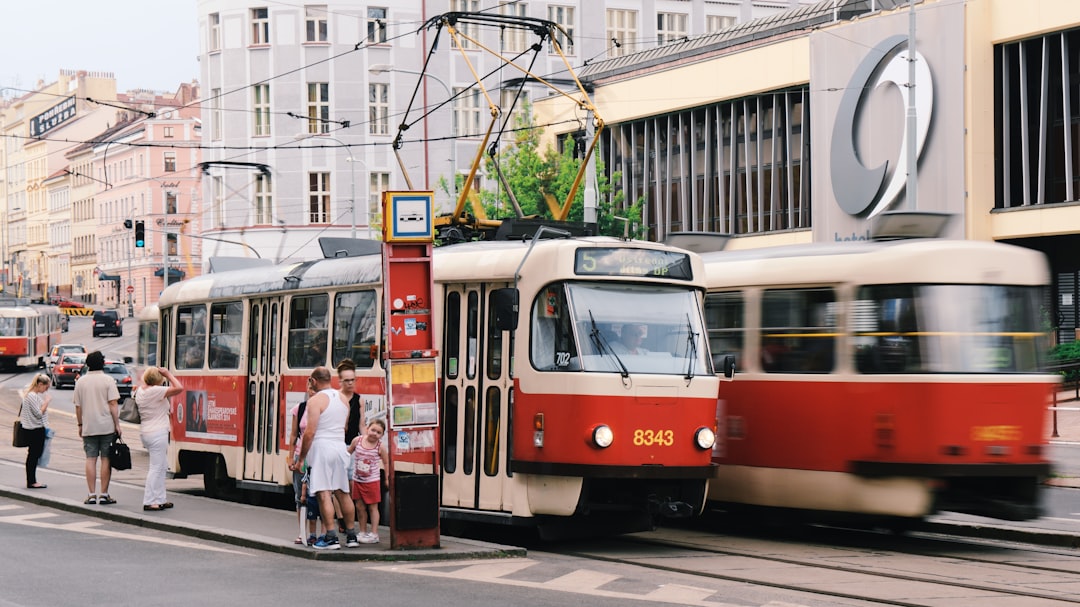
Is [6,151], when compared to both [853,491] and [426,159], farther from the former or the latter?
[853,491]

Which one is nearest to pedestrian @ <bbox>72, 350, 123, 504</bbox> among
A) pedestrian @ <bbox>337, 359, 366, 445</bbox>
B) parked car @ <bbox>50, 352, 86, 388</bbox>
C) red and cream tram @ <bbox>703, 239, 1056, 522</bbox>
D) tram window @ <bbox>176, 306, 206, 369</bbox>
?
tram window @ <bbox>176, 306, 206, 369</bbox>

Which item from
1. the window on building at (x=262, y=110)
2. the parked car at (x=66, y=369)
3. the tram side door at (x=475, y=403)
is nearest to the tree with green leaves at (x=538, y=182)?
the parked car at (x=66, y=369)

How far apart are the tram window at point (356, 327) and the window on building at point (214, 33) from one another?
180ft

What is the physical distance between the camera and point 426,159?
6994 centimetres

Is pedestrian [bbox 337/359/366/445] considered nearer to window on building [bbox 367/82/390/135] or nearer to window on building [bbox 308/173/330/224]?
window on building [bbox 308/173/330/224]

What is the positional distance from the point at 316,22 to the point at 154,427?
5379cm

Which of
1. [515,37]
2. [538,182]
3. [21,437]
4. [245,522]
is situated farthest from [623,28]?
[245,522]

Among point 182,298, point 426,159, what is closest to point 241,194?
point 426,159

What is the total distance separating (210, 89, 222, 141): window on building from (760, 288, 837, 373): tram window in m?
55.8

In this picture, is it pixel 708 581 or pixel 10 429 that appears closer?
pixel 708 581

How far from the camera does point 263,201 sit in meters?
69.5

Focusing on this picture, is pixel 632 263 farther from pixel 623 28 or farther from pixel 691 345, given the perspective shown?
pixel 623 28

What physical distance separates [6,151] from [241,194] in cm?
9128

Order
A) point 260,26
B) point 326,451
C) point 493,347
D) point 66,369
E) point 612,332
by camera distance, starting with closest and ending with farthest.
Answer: point 326,451 → point 612,332 → point 493,347 → point 66,369 → point 260,26
